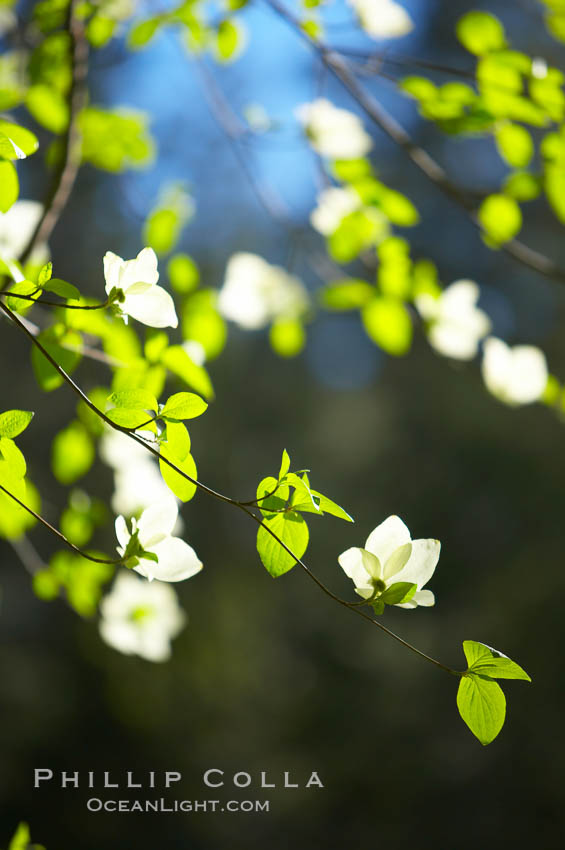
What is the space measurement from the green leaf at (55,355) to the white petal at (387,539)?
23cm

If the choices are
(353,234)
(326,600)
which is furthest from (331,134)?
(326,600)

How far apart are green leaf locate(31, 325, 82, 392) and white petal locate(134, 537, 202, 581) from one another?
146mm

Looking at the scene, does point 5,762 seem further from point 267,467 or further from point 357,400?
point 357,400

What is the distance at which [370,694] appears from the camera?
3.10 m

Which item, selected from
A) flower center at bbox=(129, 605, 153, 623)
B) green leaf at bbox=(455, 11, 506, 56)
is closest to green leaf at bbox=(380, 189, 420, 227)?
green leaf at bbox=(455, 11, 506, 56)

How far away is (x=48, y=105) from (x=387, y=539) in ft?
2.11

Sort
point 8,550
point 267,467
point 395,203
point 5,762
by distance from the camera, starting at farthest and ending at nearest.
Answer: point 267,467, point 8,550, point 5,762, point 395,203

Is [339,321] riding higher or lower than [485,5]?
lower

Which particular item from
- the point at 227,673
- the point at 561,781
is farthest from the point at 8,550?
the point at 561,781

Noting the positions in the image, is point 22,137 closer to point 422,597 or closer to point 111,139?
point 422,597

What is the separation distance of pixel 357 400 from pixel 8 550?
1925 millimetres

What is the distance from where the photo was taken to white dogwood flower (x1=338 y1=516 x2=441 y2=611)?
349mm

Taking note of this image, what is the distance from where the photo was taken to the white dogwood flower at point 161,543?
36 centimetres

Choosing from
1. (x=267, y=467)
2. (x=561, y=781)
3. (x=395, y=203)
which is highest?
(x=395, y=203)
